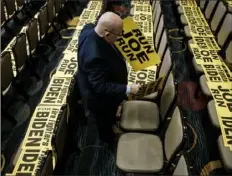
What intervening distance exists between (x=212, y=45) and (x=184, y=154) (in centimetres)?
226

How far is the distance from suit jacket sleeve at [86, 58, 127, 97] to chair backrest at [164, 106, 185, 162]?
453 millimetres

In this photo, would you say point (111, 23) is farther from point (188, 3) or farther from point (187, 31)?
point (188, 3)

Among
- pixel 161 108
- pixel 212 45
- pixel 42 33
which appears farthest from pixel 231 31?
pixel 42 33

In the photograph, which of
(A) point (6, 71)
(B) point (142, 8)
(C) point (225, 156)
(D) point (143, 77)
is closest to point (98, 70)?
(D) point (143, 77)

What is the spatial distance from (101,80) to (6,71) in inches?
58.8

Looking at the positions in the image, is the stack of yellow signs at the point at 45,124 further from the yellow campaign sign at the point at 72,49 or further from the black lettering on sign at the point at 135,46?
the black lettering on sign at the point at 135,46

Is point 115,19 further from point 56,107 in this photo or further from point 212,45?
point 212,45

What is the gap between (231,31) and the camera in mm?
3795

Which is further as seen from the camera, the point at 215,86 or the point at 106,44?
the point at 215,86

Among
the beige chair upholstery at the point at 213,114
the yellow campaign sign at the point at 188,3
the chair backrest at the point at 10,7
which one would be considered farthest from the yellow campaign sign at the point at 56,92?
the yellow campaign sign at the point at 188,3

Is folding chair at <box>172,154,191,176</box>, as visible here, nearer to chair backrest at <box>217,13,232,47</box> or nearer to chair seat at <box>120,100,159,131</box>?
chair seat at <box>120,100,159,131</box>

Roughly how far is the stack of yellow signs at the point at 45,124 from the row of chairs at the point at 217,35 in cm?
140

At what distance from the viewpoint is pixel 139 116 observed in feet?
9.32

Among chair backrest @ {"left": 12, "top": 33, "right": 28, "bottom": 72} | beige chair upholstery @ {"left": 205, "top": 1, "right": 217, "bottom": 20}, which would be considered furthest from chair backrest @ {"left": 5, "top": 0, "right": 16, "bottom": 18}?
beige chair upholstery @ {"left": 205, "top": 1, "right": 217, "bottom": 20}
